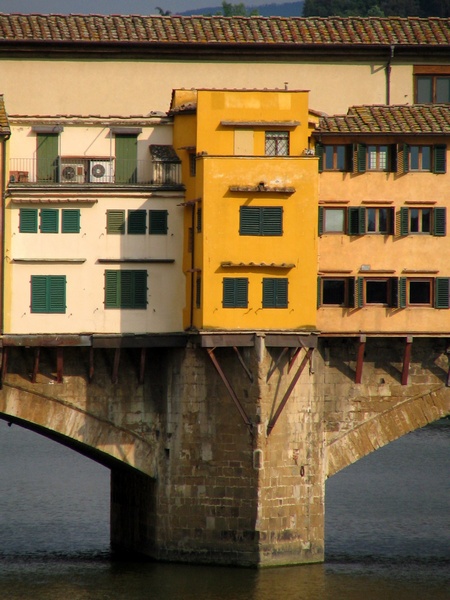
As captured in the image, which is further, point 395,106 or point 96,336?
point 395,106

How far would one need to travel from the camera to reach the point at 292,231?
6047 cm

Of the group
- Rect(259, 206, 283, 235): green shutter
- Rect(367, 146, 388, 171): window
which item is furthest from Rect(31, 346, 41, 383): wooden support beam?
Rect(367, 146, 388, 171): window

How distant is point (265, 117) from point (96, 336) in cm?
1037

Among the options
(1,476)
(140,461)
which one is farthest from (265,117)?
(1,476)

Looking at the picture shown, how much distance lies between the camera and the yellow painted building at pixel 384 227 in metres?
62.9

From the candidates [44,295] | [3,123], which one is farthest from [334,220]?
[3,123]

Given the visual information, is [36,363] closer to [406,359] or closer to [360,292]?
[360,292]

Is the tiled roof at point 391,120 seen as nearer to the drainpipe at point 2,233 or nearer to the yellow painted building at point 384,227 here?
the yellow painted building at point 384,227

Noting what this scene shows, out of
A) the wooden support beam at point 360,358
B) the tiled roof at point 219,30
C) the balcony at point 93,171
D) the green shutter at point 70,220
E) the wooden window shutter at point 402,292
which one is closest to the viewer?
the green shutter at point 70,220

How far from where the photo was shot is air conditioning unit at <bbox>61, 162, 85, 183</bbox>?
204 feet

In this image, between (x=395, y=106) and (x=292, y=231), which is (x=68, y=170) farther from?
(x=395, y=106)

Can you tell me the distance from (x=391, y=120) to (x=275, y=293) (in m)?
8.82

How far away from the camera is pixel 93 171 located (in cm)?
6238

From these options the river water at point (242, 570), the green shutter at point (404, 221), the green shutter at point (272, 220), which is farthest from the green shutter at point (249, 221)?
the river water at point (242, 570)
